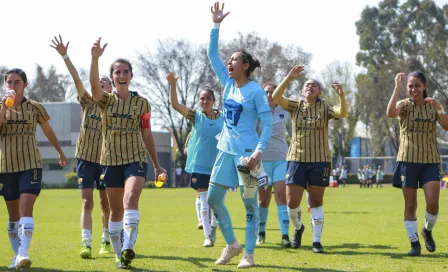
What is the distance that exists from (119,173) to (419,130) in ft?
13.8

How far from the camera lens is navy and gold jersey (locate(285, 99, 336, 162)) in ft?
39.4

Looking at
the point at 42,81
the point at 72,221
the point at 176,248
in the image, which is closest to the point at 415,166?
the point at 176,248

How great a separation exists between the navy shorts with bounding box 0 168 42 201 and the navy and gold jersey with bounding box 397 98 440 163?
16.0 ft

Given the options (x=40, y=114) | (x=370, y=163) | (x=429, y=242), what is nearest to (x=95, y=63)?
(x=40, y=114)

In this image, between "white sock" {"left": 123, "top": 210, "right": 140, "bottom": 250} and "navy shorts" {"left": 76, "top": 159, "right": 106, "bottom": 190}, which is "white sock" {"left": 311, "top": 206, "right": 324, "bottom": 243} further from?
"white sock" {"left": 123, "top": 210, "right": 140, "bottom": 250}

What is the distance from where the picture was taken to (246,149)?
9656 millimetres

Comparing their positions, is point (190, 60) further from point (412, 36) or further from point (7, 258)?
point (7, 258)

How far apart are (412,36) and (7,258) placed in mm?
94112

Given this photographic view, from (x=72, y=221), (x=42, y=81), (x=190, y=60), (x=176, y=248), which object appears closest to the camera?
(x=176, y=248)

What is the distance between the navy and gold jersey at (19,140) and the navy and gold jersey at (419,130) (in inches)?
191

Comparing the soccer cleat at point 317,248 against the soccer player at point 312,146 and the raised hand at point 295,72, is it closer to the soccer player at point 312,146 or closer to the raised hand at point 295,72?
the soccer player at point 312,146

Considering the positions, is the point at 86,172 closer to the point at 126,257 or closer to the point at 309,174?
the point at 126,257

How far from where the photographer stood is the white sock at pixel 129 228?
31.1 feet

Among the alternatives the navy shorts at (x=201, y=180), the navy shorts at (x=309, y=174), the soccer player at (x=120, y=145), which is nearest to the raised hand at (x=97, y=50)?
the soccer player at (x=120, y=145)
